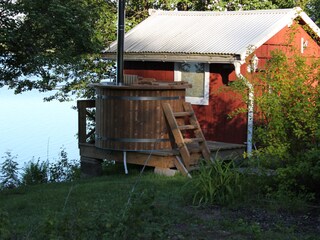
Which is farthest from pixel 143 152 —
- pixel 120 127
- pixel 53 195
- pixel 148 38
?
pixel 148 38

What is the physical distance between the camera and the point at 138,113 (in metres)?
10.8

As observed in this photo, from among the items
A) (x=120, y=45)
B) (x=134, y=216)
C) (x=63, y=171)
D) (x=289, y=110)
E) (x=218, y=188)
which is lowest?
(x=63, y=171)

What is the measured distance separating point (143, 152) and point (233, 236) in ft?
17.4

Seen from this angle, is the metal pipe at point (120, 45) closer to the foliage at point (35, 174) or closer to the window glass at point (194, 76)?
the window glass at point (194, 76)

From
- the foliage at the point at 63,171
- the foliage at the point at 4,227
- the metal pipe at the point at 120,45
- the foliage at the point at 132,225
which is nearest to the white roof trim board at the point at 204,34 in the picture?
the metal pipe at the point at 120,45

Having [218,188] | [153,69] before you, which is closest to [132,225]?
[218,188]

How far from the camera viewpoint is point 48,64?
16.2m

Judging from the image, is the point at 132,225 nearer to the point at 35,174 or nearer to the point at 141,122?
the point at 141,122

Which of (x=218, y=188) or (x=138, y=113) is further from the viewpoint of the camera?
(x=138, y=113)

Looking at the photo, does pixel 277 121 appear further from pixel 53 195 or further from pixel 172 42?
pixel 172 42

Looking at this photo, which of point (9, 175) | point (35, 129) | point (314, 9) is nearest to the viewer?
point (9, 175)

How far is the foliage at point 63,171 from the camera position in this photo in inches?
544

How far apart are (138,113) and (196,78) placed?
3.56 m

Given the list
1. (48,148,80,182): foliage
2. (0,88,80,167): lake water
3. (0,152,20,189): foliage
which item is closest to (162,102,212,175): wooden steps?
(48,148,80,182): foliage
